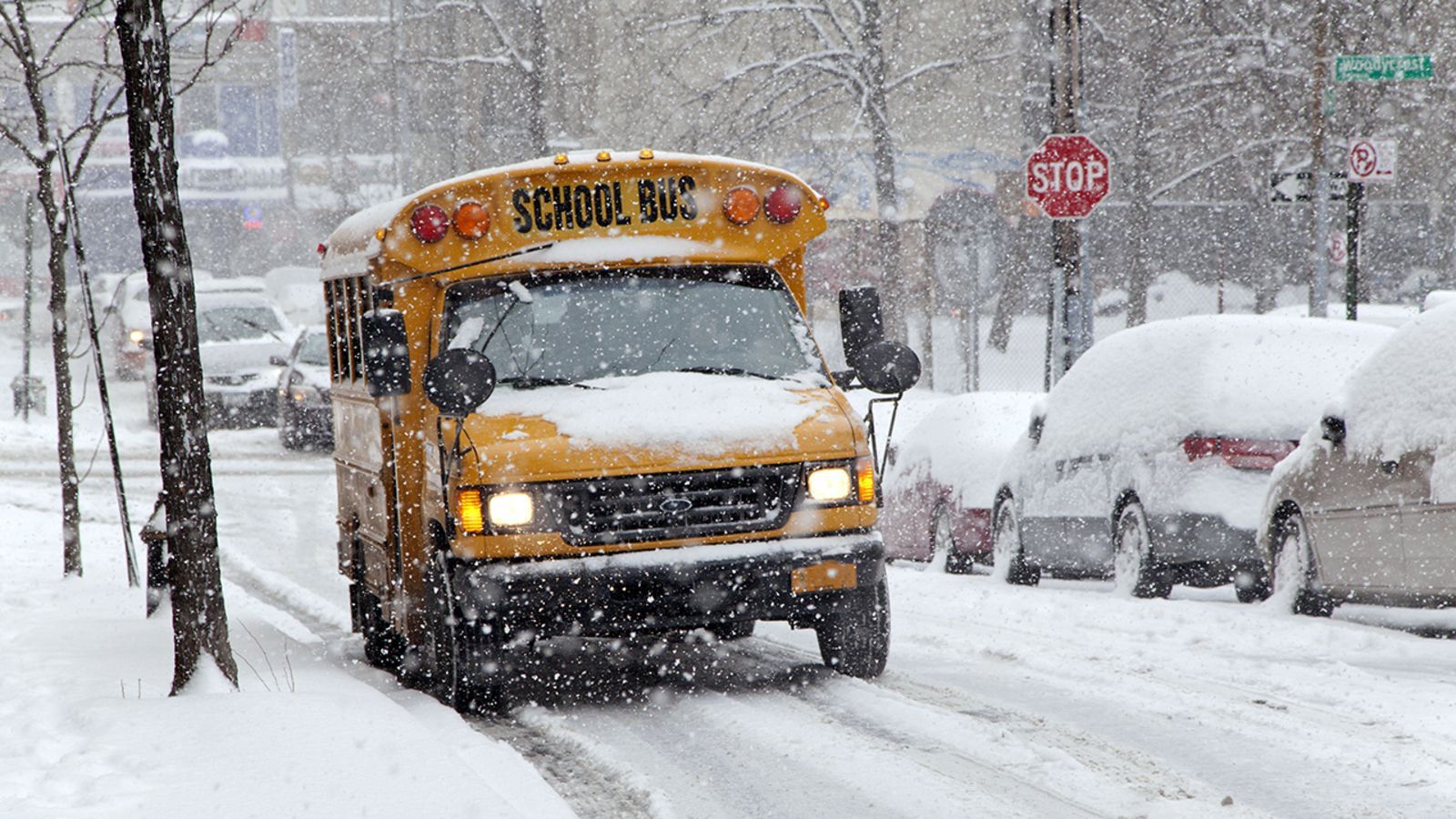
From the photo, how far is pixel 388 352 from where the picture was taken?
8.64m

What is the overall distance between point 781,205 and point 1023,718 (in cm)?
293

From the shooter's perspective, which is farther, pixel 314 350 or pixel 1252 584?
pixel 314 350

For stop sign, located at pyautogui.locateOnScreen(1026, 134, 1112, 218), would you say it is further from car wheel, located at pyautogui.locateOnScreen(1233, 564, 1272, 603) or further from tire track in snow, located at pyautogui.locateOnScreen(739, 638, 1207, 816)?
tire track in snow, located at pyautogui.locateOnScreen(739, 638, 1207, 816)

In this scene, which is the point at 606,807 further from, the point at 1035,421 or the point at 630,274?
the point at 1035,421

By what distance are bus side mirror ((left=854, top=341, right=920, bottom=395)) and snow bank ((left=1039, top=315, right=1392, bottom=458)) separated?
3.35 m

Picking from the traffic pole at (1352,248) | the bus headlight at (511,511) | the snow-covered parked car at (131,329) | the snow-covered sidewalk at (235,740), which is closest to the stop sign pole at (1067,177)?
the traffic pole at (1352,248)

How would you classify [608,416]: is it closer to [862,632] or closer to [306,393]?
[862,632]

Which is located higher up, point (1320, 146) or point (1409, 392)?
point (1320, 146)

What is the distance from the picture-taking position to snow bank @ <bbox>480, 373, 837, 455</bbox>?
323 inches

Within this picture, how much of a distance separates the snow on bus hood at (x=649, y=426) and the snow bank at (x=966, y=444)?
6.74 metres

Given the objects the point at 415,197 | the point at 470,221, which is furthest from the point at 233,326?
the point at 470,221

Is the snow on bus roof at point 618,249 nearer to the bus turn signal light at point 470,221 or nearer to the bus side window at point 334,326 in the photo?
the bus turn signal light at point 470,221

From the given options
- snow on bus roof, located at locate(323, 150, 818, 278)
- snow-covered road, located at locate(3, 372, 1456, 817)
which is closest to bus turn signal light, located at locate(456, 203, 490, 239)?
snow on bus roof, located at locate(323, 150, 818, 278)

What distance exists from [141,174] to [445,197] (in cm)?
148
